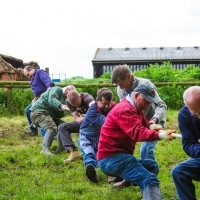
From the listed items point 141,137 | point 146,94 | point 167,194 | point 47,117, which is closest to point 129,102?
point 146,94

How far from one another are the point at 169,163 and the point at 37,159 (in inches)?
90.4

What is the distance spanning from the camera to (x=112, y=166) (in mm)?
5047

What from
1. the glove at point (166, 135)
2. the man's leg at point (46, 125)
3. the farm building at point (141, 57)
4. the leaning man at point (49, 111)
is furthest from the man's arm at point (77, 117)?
the farm building at point (141, 57)

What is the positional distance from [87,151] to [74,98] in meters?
1.26

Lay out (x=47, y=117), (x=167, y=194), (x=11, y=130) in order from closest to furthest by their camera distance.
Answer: (x=167, y=194), (x=47, y=117), (x=11, y=130)

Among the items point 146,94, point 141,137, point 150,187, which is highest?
point 146,94

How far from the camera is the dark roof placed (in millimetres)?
46781

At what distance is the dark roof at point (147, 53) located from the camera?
153 feet

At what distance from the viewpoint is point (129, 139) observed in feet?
16.5

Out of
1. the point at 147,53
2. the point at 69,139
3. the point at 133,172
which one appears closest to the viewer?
the point at 133,172

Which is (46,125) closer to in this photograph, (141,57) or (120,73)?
(120,73)

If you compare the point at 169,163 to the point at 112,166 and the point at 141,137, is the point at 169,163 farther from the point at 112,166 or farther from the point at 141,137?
the point at 141,137

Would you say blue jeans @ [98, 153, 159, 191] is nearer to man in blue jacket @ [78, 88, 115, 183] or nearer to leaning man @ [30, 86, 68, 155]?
man in blue jacket @ [78, 88, 115, 183]

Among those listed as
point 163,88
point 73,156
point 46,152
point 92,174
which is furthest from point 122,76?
point 163,88
